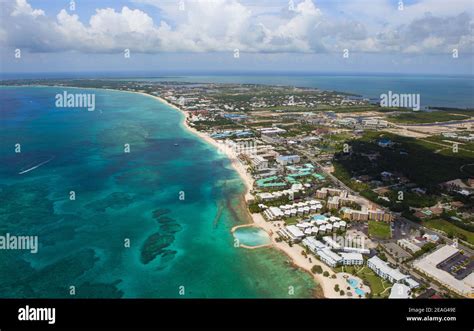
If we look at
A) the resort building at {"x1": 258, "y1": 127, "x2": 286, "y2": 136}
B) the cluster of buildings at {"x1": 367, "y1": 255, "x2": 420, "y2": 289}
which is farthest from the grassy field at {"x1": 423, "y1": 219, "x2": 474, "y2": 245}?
the resort building at {"x1": 258, "y1": 127, "x2": 286, "y2": 136}

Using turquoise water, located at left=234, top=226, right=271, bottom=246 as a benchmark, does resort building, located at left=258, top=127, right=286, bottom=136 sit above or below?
above

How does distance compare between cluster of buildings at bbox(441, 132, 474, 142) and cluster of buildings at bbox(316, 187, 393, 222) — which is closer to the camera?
cluster of buildings at bbox(316, 187, 393, 222)

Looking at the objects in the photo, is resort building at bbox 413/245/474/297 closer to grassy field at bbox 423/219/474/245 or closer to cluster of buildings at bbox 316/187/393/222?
grassy field at bbox 423/219/474/245

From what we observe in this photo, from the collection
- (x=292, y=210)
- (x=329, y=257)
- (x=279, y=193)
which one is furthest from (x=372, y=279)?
(x=279, y=193)

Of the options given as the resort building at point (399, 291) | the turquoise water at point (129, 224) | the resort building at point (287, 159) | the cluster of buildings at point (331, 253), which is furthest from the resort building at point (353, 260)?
the resort building at point (287, 159)

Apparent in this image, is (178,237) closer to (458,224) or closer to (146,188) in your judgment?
(146,188)

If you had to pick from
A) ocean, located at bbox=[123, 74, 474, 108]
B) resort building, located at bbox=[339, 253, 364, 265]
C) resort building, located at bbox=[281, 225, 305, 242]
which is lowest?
resort building, located at bbox=[339, 253, 364, 265]

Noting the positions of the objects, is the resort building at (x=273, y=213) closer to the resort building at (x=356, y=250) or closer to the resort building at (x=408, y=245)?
the resort building at (x=356, y=250)
